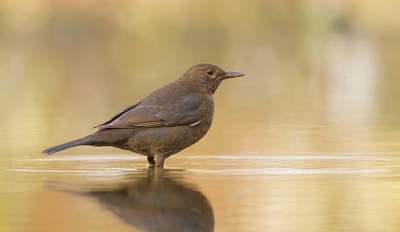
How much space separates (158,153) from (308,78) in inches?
520

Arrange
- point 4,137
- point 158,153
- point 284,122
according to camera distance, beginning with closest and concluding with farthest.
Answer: point 158,153 < point 4,137 < point 284,122

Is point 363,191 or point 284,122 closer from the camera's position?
point 363,191

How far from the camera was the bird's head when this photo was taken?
9.87 metres

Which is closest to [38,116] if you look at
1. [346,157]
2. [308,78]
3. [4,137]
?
[4,137]

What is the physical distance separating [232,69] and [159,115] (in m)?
11.9

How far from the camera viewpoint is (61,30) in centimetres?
3303

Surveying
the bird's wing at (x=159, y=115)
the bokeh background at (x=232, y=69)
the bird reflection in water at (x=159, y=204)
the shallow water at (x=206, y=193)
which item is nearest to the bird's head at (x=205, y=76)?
the bird's wing at (x=159, y=115)

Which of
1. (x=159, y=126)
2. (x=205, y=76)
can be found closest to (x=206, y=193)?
(x=159, y=126)

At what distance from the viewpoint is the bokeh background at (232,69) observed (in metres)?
10.4

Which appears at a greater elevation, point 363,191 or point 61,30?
point 61,30

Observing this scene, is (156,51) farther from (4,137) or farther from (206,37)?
(4,137)

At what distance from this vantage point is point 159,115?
29.9 feet

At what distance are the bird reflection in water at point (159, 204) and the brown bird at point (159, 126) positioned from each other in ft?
2.61

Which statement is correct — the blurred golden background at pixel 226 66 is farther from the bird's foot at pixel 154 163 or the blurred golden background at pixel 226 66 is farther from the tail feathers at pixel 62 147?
the tail feathers at pixel 62 147
